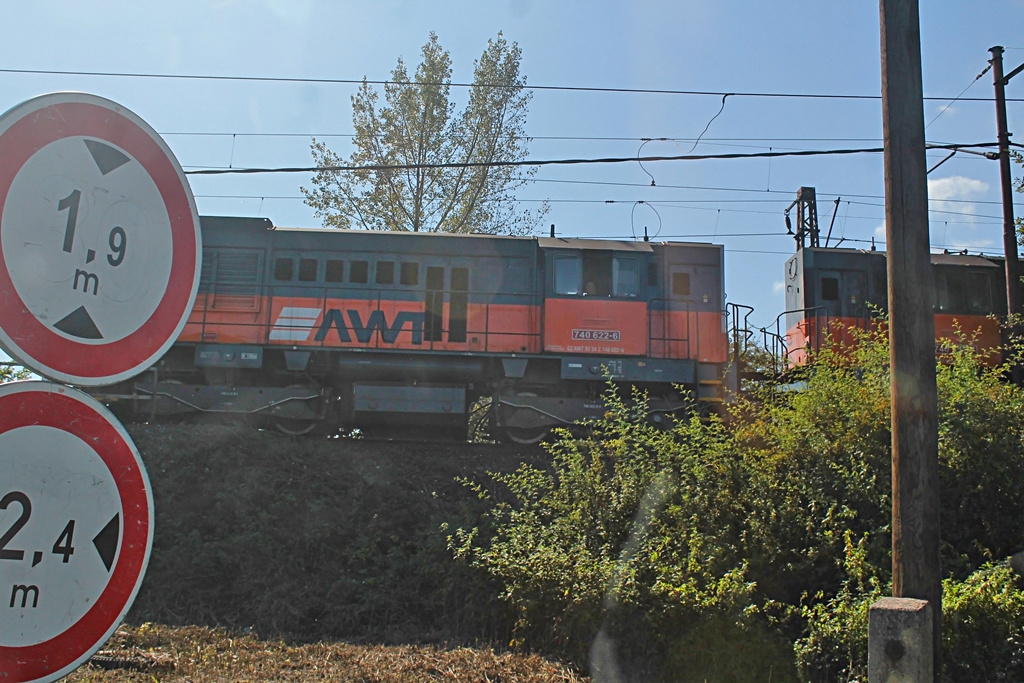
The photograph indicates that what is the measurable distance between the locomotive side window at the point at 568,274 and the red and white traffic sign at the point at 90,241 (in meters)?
12.0

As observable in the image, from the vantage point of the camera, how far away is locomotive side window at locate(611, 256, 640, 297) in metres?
14.2

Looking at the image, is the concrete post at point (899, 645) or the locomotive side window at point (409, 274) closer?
the concrete post at point (899, 645)

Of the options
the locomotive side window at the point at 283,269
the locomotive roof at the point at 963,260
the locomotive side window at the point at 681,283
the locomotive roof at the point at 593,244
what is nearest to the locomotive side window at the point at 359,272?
the locomotive side window at the point at 283,269

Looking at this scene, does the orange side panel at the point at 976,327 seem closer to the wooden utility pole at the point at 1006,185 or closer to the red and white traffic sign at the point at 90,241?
the wooden utility pole at the point at 1006,185

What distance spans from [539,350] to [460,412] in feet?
5.96

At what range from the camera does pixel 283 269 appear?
46.3 ft

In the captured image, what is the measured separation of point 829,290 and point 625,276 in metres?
5.34

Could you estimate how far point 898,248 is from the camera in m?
4.92

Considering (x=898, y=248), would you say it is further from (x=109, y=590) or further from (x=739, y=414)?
(x=109, y=590)

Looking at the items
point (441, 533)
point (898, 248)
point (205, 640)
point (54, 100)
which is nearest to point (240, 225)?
point (441, 533)

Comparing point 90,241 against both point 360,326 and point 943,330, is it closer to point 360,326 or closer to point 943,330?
point 360,326

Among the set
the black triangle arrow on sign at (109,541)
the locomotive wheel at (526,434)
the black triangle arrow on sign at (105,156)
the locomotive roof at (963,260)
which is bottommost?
the black triangle arrow on sign at (109,541)

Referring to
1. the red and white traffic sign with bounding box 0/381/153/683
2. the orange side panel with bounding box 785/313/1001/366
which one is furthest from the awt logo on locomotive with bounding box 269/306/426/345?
the red and white traffic sign with bounding box 0/381/153/683

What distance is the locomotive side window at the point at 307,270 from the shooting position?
14078mm
